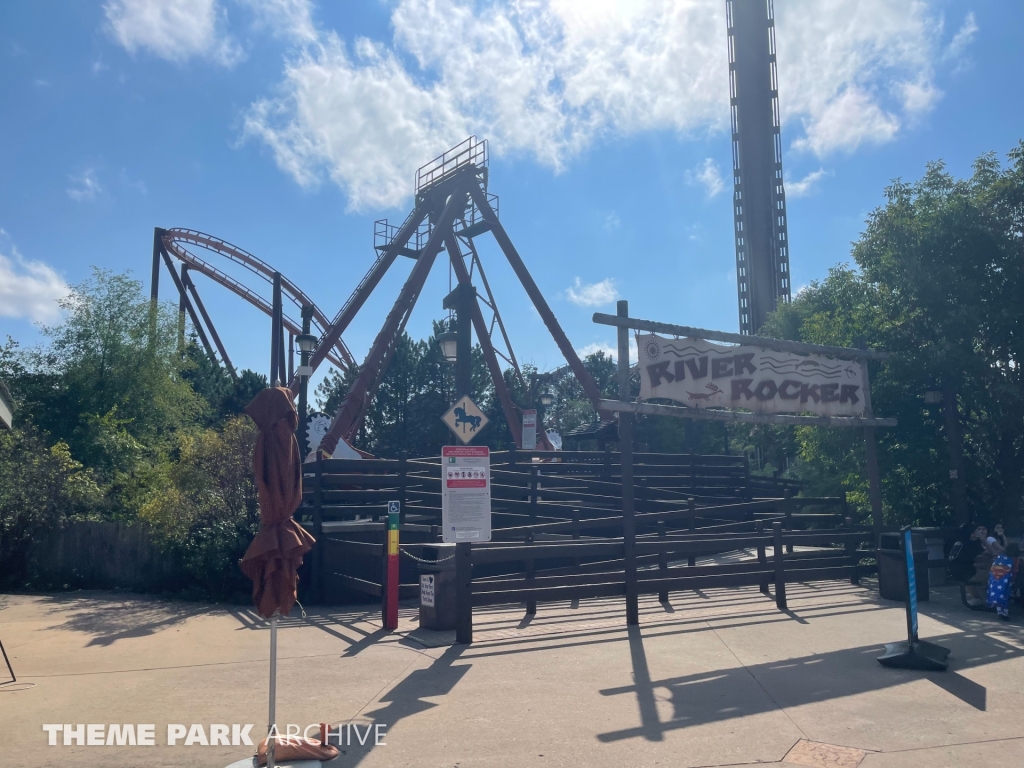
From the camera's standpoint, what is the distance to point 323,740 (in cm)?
521

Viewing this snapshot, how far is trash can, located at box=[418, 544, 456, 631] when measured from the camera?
9.33 meters

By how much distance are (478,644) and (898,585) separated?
697 cm

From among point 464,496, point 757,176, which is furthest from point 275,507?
point 757,176

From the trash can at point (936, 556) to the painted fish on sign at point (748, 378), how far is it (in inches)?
117

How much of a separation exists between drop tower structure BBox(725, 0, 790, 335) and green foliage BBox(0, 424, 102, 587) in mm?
45063

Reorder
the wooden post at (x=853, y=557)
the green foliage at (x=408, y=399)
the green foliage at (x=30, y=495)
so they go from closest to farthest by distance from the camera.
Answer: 1. the wooden post at (x=853, y=557)
2. the green foliage at (x=30, y=495)
3. the green foliage at (x=408, y=399)

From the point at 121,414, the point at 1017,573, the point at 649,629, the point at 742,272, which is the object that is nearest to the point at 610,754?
the point at 649,629

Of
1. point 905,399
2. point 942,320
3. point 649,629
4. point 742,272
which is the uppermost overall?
point 742,272

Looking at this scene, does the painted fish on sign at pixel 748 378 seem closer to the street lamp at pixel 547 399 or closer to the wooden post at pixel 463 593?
the wooden post at pixel 463 593

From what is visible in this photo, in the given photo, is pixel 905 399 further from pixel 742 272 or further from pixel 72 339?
pixel 742 272

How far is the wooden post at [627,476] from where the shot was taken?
9.62 meters

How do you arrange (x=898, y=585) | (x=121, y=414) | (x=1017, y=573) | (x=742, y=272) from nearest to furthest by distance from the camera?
(x=1017, y=573) → (x=898, y=585) → (x=121, y=414) → (x=742, y=272)

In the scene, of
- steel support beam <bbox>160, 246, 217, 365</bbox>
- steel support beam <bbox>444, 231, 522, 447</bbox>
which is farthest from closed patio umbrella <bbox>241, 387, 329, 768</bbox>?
steel support beam <bbox>160, 246, 217, 365</bbox>

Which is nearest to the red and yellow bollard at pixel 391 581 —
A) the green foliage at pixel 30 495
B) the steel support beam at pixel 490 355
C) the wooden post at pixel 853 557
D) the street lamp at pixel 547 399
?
the wooden post at pixel 853 557
